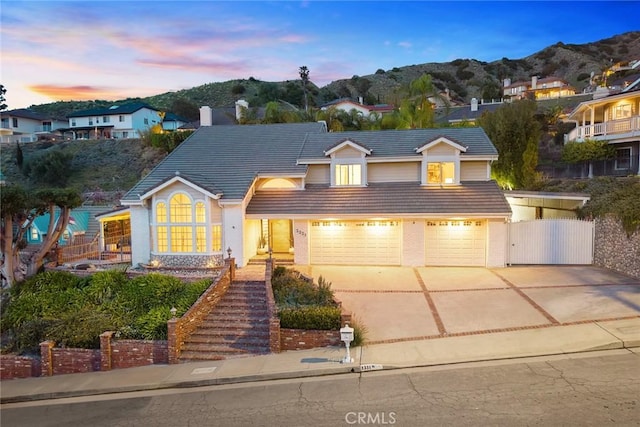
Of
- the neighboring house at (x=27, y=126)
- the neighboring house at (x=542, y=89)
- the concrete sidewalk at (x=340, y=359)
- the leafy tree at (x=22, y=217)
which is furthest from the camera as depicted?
the neighboring house at (x=542, y=89)

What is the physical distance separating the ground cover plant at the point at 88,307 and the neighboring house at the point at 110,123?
5463cm

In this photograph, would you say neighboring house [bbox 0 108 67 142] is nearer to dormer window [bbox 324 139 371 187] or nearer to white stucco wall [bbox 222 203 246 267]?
white stucco wall [bbox 222 203 246 267]

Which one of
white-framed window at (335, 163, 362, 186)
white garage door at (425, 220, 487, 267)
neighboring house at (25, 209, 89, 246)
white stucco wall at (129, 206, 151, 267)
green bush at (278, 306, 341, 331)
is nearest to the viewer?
green bush at (278, 306, 341, 331)

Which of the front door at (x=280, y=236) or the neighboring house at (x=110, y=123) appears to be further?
the neighboring house at (x=110, y=123)

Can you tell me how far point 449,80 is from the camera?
11838 cm

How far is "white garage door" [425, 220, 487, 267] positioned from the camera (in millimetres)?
20531

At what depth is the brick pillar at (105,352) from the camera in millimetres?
12930

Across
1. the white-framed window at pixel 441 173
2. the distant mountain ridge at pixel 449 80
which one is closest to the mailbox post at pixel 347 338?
the white-framed window at pixel 441 173

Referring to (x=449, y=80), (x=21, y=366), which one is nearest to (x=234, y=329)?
(x=21, y=366)

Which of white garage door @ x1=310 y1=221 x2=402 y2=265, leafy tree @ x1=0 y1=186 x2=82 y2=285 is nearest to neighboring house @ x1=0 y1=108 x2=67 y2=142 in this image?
leafy tree @ x1=0 y1=186 x2=82 y2=285

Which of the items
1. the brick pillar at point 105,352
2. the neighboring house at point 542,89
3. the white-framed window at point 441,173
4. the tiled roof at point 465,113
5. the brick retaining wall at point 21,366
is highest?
the neighboring house at point 542,89

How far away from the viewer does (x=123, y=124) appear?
227 feet

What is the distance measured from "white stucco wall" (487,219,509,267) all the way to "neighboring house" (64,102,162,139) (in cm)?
6077

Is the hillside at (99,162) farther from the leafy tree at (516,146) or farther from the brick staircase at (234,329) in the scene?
the leafy tree at (516,146)
